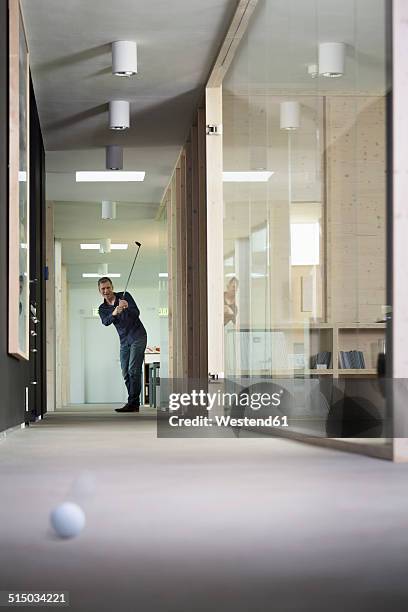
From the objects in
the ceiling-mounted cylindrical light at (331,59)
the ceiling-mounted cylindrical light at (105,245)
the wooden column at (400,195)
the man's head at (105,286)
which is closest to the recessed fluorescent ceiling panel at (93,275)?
the ceiling-mounted cylindrical light at (105,245)

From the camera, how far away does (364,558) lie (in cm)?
193

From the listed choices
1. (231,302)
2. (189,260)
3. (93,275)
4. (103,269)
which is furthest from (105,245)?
(231,302)

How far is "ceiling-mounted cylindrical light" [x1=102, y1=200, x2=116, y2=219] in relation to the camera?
13.0 metres

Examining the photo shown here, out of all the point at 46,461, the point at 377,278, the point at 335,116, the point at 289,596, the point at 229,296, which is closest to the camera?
the point at 289,596

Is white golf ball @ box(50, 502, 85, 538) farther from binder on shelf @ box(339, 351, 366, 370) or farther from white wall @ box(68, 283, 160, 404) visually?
white wall @ box(68, 283, 160, 404)

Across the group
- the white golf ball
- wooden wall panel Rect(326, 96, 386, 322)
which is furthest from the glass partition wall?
the white golf ball

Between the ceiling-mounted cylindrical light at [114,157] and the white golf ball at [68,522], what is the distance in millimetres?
8054

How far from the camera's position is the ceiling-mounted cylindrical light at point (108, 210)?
42.8ft

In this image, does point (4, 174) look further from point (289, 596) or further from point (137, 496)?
point (289, 596)

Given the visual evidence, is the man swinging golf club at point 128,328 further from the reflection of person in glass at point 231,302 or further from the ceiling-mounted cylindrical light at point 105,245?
the reflection of person in glass at point 231,302

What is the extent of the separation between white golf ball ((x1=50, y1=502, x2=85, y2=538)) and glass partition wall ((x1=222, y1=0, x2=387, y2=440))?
2.43m

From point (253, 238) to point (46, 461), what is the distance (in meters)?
3.05

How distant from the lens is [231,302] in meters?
7.61

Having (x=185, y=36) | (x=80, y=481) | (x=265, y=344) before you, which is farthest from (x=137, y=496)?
(x=185, y=36)
